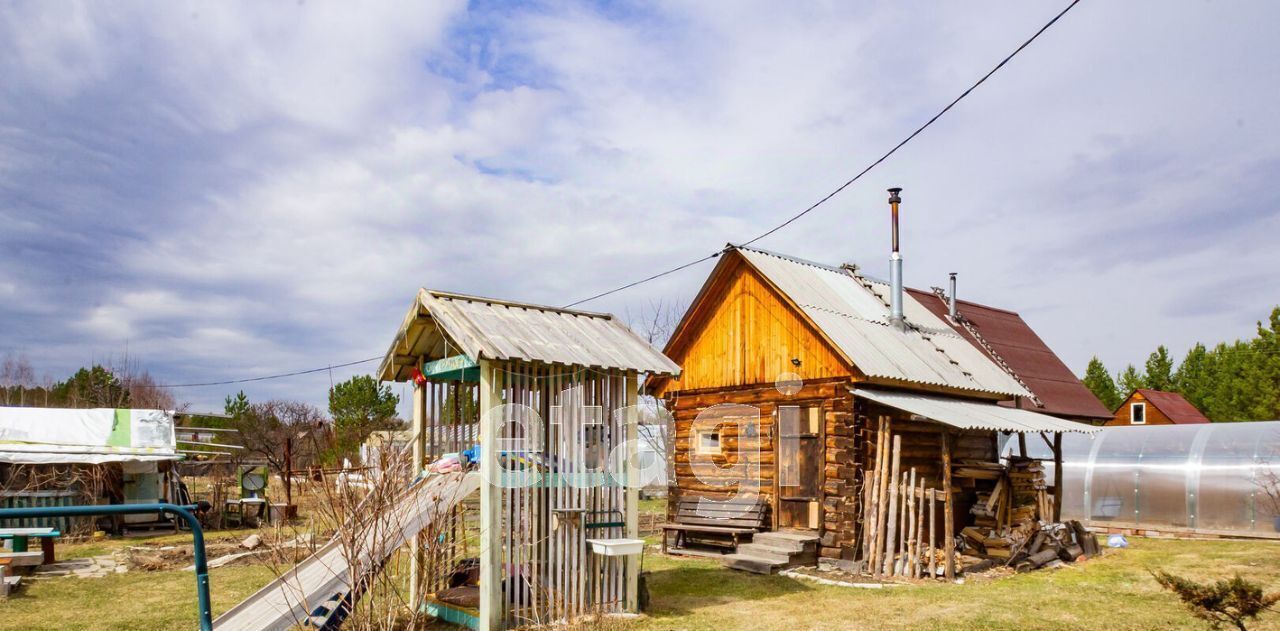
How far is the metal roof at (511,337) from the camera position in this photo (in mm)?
9641

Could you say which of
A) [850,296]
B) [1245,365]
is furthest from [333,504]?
[1245,365]

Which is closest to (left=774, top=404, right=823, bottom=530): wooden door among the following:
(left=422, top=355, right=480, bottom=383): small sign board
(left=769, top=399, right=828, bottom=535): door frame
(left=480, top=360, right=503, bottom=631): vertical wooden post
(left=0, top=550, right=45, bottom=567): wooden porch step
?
(left=769, top=399, right=828, bottom=535): door frame

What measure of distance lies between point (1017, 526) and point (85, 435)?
2165 centimetres

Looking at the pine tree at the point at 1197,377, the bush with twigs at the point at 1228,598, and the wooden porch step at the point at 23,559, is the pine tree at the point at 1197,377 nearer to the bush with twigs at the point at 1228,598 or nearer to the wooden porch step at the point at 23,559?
the bush with twigs at the point at 1228,598

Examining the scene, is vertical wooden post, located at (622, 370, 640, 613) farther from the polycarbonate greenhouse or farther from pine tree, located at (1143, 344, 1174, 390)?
pine tree, located at (1143, 344, 1174, 390)

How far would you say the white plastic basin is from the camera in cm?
991

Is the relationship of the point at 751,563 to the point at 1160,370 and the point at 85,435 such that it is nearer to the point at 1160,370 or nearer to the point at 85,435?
the point at 85,435

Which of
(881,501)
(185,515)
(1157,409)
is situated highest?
(185,515)

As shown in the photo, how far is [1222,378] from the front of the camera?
47594 millimetres

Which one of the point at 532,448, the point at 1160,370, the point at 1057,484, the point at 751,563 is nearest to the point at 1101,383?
the point at 1160,370

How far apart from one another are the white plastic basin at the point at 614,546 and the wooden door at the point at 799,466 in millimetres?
6274

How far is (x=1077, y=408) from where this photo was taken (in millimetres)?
25047

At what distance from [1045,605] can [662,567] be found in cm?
614

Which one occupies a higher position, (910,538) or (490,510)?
(490,510)
